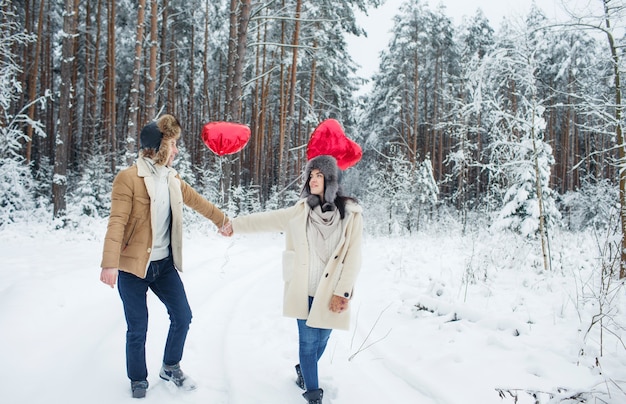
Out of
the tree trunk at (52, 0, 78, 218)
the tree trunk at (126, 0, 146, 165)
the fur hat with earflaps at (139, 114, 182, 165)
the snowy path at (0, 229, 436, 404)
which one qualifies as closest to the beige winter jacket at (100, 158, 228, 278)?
the fur hat with earflaps at (139, 114, 182, 165)

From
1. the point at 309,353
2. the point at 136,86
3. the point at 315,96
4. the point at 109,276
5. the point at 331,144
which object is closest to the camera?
the point at 109,276

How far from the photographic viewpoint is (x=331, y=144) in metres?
3.47

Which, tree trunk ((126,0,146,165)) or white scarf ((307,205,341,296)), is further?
tree trunk ((126,0,146,165))

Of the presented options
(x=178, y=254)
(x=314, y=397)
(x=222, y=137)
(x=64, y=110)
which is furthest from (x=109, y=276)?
(x=64, y=110)

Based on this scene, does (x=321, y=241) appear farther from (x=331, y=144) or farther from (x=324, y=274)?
(x=331, y=144)

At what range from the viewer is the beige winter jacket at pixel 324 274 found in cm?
296

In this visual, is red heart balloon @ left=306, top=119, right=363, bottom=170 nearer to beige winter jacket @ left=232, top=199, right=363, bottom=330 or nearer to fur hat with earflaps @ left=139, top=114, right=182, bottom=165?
beige winter jacket @ left=232, top=199, right=363, bottom=330

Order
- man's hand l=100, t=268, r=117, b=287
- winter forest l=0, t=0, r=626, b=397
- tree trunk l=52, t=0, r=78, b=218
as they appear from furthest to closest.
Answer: tree trunk l=52, t=0, r=78, b=218, winter forest l=0, t=0, r=626, b=397, man's hand l=100, t=268, r=117, b=287

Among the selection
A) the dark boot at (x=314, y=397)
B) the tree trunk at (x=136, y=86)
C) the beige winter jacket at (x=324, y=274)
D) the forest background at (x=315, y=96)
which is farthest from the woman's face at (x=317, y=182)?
the tree trunk at (x=136, y=86)

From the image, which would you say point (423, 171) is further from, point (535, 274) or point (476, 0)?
point (476, 0)

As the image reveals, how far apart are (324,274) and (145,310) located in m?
1.54

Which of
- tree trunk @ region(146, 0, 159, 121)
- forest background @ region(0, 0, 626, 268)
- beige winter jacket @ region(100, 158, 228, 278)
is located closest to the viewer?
beige winter jacket @ region(100, 158, 228, 278)

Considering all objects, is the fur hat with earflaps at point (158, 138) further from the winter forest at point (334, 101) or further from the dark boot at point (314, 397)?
the winter forest at point (334, 101)

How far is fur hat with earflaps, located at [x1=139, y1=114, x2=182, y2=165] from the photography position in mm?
3174
